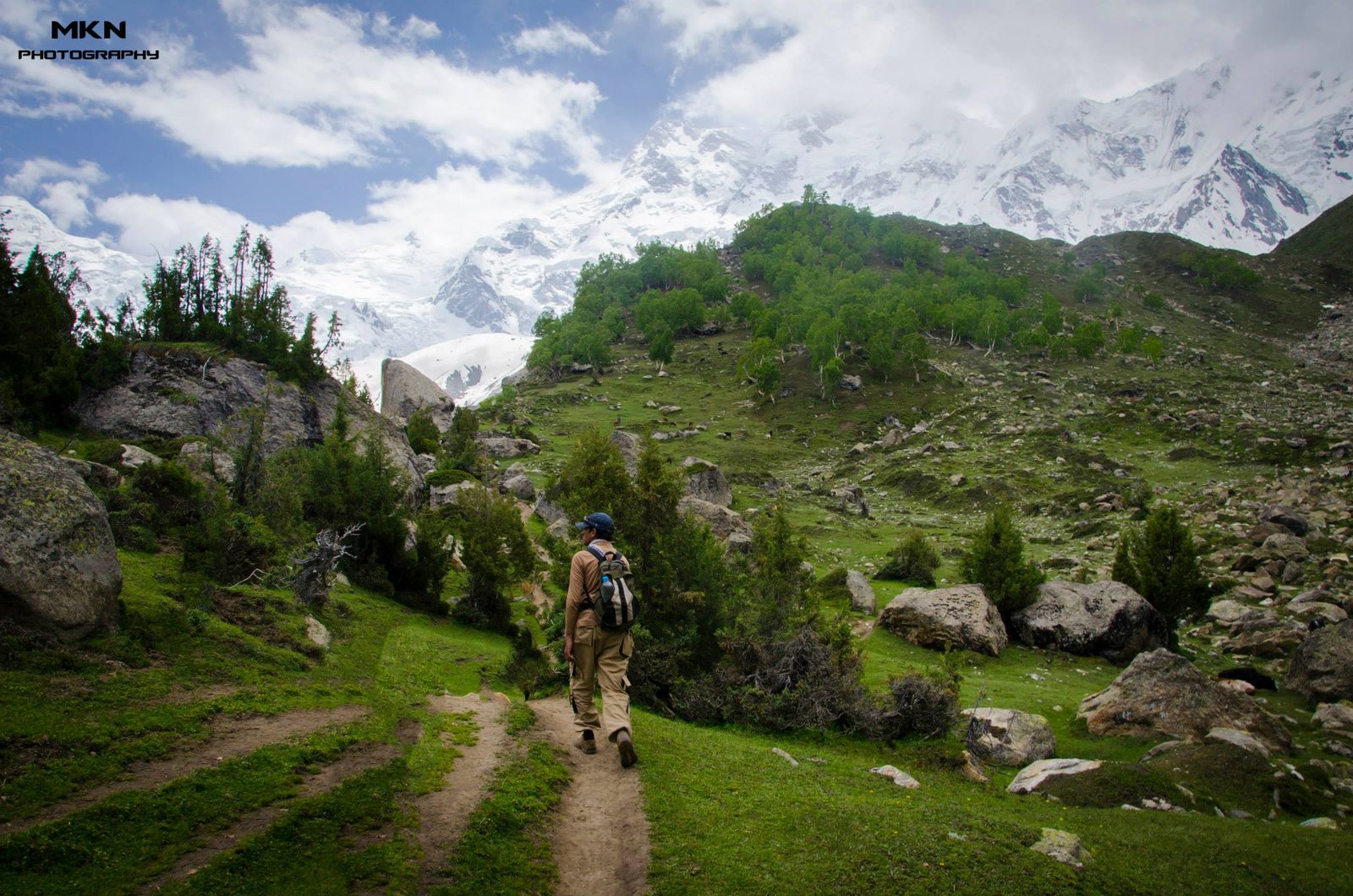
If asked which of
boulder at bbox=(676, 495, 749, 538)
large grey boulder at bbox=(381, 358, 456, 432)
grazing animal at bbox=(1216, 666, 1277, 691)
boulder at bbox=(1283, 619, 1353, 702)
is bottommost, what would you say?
grazing animal at bbox=(1216, 666, 1277, 691)

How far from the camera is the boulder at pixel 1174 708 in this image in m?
13.7

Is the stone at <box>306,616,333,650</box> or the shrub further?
the shrub

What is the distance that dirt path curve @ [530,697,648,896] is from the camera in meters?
6.27

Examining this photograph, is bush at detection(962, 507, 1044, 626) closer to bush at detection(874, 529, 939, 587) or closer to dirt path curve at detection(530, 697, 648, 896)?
bush at detection(874, 529, 939, 587)

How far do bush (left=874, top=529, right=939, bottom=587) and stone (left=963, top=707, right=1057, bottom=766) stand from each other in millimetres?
16830

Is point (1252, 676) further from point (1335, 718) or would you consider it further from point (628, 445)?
point (628, 445)

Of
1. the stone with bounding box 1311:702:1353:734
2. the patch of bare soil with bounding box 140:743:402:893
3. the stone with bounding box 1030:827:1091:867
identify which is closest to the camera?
the patch of bare soil with bounding box 140:743:402:893

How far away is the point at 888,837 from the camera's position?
711 centimetres

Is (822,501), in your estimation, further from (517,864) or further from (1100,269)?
(1100,269)

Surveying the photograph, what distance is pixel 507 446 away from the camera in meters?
56.1

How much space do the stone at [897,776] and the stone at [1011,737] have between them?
3.02 m

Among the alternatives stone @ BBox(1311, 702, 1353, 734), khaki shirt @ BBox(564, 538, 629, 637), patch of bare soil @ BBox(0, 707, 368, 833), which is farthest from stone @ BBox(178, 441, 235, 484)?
stone @ BBox(1311, 702, 1353, 734)

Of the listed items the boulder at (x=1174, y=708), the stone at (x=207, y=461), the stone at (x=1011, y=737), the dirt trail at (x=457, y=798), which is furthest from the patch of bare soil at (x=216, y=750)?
the boulder at (x=1174, y=708)

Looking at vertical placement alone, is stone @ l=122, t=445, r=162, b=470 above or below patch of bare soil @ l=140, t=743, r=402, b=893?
above
